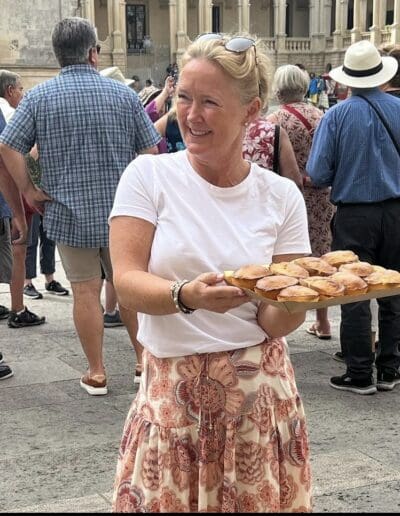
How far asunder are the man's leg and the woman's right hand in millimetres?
3232

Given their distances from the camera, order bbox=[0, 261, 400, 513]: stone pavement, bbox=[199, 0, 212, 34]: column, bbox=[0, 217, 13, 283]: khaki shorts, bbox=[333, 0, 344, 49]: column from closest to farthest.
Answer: bbox=[0, 261, 400, 513]: stone pavement
bbox=[0, 217, 13, 283]: khaki shorts
bbox=[199, 0, 212, 34]: column
bbox=[333, 0, 344, 49]: column

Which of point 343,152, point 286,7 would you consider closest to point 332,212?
point 343,152

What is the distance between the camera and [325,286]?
217cm

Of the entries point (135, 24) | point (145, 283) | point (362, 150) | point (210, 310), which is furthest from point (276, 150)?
point (135, 24)

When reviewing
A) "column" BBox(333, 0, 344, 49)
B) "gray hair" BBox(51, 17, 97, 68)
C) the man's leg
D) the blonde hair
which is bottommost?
"column" BBox(333, 0, 344, 49)

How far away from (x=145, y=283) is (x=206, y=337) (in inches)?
9.6

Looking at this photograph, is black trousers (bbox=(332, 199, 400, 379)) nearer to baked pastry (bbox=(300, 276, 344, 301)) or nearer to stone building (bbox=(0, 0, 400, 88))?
baked pastry (bbox=(300, 276, 344, 301))

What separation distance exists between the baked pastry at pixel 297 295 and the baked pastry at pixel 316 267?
0.63ft

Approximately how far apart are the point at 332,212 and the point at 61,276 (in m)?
3.65

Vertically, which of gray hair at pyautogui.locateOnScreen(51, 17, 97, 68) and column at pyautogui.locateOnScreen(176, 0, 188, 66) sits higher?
gray hair at pyautogui.locateOnScreen(51, 17, 97, 68)

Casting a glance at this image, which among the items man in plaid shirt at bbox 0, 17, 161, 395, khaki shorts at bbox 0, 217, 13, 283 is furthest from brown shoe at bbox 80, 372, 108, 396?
khaki shorts at bbox 0, 217, 13, 283

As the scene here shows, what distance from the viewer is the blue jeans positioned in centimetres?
797

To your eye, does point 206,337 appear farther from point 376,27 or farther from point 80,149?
Answer: point 376,27

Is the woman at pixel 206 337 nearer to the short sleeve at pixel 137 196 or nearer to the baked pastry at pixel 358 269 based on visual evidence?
the short sleeve at pixel 137 196
